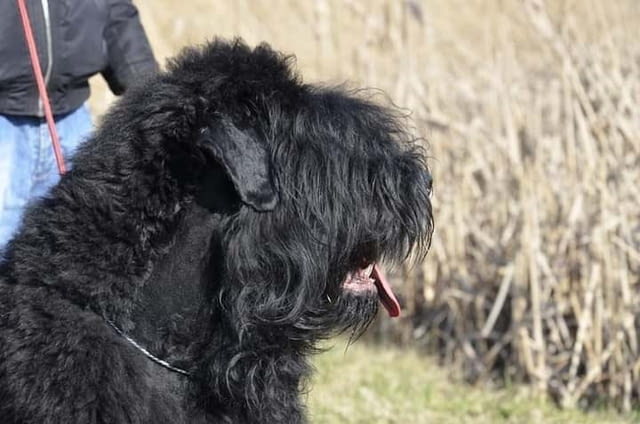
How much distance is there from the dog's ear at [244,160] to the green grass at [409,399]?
3.01 metres

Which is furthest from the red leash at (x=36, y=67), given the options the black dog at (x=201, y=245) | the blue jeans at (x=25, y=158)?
the black dog at (x=201, y=245)

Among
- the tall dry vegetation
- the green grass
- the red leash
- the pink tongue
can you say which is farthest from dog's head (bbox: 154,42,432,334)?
the tall dry vegetation

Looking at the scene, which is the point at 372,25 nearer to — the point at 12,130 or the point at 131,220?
the point at 12,130

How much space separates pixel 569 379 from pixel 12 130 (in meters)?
3.59

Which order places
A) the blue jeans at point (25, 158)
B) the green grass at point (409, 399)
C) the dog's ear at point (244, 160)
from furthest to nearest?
1. the green grass at point (409, 399)
2. the blue jeans at point (25, 158)
3. the dog's ear at point (244, 160)

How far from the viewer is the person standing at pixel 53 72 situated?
3584mm

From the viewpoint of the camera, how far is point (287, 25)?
37.1 feet

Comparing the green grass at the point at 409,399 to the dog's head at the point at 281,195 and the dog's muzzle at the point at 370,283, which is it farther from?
the dog's head at the point at 281,195

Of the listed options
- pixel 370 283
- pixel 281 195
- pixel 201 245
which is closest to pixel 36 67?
pixel 201 245

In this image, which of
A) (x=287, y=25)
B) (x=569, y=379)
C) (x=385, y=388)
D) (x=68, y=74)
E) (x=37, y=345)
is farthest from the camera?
(x=287, y=25)

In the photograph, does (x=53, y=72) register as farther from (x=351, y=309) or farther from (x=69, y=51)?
(x=351, y=309)

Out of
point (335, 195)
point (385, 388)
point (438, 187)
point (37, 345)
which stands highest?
point (335, 195)

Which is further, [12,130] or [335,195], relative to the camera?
[12,130]

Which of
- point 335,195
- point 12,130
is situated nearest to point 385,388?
point 12,130
